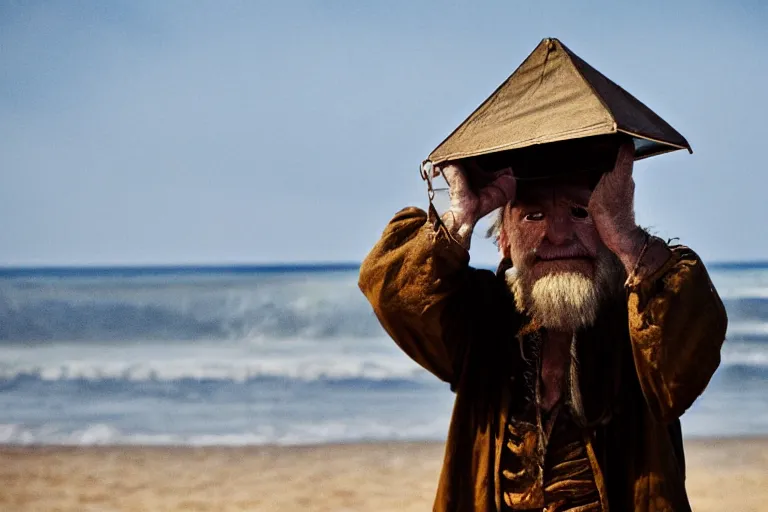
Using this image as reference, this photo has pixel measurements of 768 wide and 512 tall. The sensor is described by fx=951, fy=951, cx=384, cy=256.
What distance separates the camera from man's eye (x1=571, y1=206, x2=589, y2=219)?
8.02ft

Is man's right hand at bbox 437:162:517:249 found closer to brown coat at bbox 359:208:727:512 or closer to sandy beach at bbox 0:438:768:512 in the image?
brown coat at bbox 359:208:727:512

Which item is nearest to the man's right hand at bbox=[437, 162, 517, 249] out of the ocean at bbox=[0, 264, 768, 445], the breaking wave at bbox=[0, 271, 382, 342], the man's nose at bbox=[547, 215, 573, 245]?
the man's nose at bbox=[547, 215, 573, 245]

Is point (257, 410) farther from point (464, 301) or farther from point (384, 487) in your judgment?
point (464, 301)

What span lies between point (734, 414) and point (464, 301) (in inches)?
283

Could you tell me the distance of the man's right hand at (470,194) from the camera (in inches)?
92.4

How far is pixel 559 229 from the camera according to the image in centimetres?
243

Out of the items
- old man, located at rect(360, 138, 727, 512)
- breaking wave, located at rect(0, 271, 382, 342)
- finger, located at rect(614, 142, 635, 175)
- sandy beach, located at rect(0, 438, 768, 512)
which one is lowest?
breaking wave, located at rect(0, 271, 382, 342)

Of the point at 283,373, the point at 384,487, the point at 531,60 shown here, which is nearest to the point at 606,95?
the point at 531,60

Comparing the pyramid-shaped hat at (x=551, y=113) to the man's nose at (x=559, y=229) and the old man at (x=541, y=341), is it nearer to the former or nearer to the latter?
the old man at (x=541, y=341)

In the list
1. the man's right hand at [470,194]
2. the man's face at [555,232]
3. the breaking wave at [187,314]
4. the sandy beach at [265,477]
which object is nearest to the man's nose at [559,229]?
the man's face at [555,232]

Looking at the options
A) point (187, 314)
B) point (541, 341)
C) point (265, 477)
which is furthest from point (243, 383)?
point (187, 314)

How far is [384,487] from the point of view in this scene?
6.40 metres

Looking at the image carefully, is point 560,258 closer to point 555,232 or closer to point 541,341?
point 555,232

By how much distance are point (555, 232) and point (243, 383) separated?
28.8 feet
